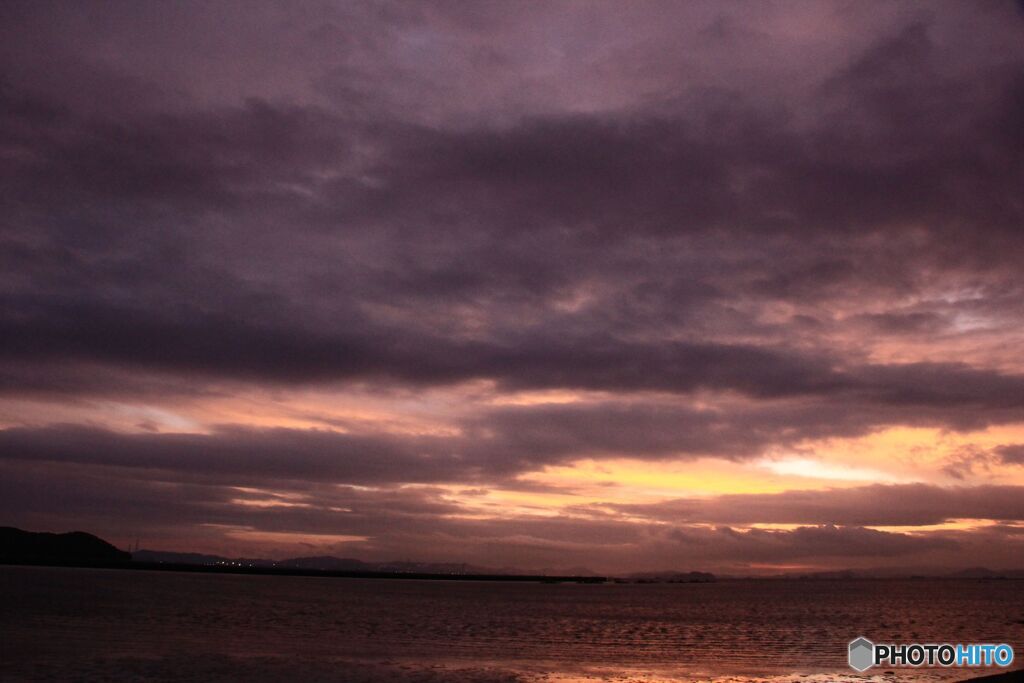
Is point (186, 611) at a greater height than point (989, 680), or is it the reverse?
point (989, 680)

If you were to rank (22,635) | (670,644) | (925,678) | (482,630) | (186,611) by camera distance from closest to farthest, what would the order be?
(925,678), (22,635), (670,644), (482,630), (186,611)

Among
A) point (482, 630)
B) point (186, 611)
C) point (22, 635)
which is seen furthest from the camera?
point (186, 611)

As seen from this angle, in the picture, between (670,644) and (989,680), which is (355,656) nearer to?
(670,644)

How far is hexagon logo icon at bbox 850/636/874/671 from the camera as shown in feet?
158

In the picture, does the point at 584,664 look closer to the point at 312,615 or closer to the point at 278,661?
the point at 278,661

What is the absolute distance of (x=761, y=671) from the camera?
154 feet

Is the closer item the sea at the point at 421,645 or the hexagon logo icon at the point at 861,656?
the sea at the point at 421,645

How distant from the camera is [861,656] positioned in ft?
177

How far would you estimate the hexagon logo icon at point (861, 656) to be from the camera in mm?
48256

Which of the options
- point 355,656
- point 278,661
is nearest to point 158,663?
point 278,661

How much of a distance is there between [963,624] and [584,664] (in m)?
71.3

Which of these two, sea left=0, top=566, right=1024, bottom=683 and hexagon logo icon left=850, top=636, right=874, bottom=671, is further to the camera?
hexagon logo icon left=850, top=636, right=874, bottom=671

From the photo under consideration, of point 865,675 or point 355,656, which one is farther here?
point 355,656

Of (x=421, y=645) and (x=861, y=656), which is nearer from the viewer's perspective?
(x=861, y=656)
